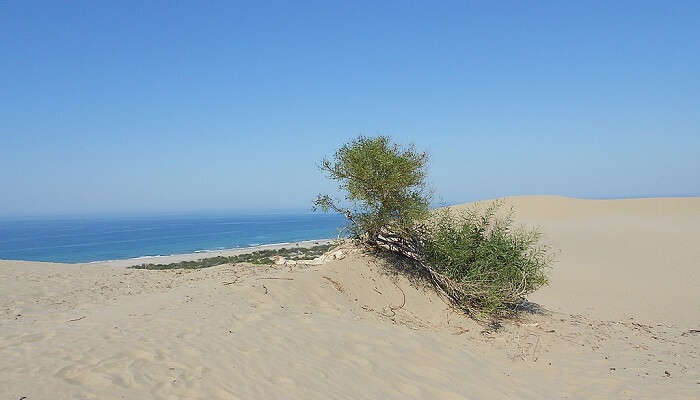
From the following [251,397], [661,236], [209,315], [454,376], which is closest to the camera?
[251,397]

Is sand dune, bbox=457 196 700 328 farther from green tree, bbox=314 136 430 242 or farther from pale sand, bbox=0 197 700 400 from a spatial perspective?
green tree, bbox=314 136 430 242

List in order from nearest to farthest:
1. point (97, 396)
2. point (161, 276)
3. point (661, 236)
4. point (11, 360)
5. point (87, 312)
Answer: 1. point (97, 396)
2. point (11, 360)
3. point (87, 312)
4. point (161, 276)
5. point (661, 236)

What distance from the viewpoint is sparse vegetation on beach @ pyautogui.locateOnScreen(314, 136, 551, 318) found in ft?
35.6

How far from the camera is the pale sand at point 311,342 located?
5.42m

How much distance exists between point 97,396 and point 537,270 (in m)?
10.4

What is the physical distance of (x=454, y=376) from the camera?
23.0 ft

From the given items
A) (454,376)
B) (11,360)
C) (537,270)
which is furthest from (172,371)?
(537,270)

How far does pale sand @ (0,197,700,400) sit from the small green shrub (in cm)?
65

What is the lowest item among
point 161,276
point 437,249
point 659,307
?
point 659,307

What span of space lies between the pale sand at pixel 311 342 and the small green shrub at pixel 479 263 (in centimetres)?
65

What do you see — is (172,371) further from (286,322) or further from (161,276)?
(161,276)

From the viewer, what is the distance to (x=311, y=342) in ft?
23.8

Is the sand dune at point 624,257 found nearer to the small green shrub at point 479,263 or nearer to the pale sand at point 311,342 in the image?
the pale sand at point 311,342

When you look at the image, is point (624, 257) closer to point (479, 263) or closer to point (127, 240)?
point (479, 263)
